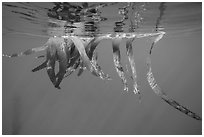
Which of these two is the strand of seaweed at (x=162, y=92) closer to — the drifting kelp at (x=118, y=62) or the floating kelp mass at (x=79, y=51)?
the floating kelp mass at (x=79, y=51)

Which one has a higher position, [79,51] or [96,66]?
[79,51]

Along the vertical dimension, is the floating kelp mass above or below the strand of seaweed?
above

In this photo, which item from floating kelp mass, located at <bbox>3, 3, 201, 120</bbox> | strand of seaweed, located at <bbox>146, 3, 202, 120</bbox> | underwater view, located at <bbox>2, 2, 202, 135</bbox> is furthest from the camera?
underwater view, located at <bbox>2, 2, 202, 135</bbox>

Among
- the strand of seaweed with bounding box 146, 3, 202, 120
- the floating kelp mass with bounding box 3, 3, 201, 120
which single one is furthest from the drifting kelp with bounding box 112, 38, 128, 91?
the strand of seaweed with bounding box 146, 3, 202, 120

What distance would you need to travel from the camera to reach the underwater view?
559cm

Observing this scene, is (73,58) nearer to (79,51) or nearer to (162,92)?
(79,51)

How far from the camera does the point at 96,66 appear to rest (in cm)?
514

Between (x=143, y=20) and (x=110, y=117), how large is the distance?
2627 cm

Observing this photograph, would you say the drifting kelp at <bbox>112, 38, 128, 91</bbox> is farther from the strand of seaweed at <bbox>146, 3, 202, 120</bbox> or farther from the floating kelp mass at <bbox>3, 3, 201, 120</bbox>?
the strand of seaweed at <bbox>146, 3, 202, 120</bbox>

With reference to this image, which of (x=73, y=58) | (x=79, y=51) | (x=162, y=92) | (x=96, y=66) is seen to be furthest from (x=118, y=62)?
(x=162, y=92)

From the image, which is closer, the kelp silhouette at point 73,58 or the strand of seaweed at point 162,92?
the strand of seaweed at point 162,92

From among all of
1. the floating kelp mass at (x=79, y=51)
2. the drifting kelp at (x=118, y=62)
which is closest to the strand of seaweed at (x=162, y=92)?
the floating kelp mass at (x=79, y=51)

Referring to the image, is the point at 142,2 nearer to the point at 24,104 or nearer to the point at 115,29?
the point at 115,29

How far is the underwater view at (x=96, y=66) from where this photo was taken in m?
5.59
